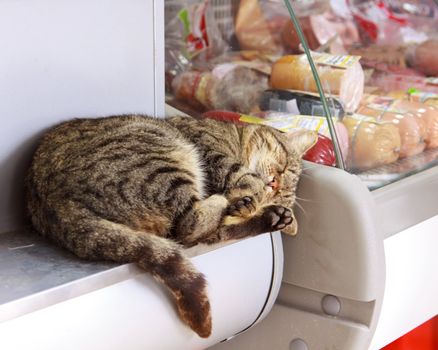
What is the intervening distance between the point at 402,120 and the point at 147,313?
107 centimetres

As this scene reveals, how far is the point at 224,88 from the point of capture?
229 cm

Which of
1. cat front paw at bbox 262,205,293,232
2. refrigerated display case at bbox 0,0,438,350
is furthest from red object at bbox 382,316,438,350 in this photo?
cat front paw at bbox 262,205,293,232

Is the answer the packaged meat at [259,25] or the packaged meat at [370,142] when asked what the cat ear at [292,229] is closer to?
the packaged meat at [370,142]

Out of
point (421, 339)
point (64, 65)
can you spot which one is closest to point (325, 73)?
point (64, 65)

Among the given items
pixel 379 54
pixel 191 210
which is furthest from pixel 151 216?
pixel 379 54

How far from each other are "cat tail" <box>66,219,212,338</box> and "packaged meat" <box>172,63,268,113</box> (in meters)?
0.93

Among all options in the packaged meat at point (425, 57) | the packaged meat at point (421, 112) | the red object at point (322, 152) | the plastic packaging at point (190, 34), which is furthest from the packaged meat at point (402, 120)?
the plastic packaging at point (190, 34)

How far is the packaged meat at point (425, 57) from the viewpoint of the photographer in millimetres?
2414

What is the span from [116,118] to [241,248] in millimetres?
391

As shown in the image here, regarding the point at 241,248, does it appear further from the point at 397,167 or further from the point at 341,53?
the point at 341,53

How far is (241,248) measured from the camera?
1517 mm

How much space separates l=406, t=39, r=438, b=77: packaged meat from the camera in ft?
7.92

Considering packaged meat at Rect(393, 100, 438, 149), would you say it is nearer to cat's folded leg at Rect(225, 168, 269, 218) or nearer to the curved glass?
the curved glass

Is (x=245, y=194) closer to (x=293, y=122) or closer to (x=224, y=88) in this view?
(x=293, y=122)
